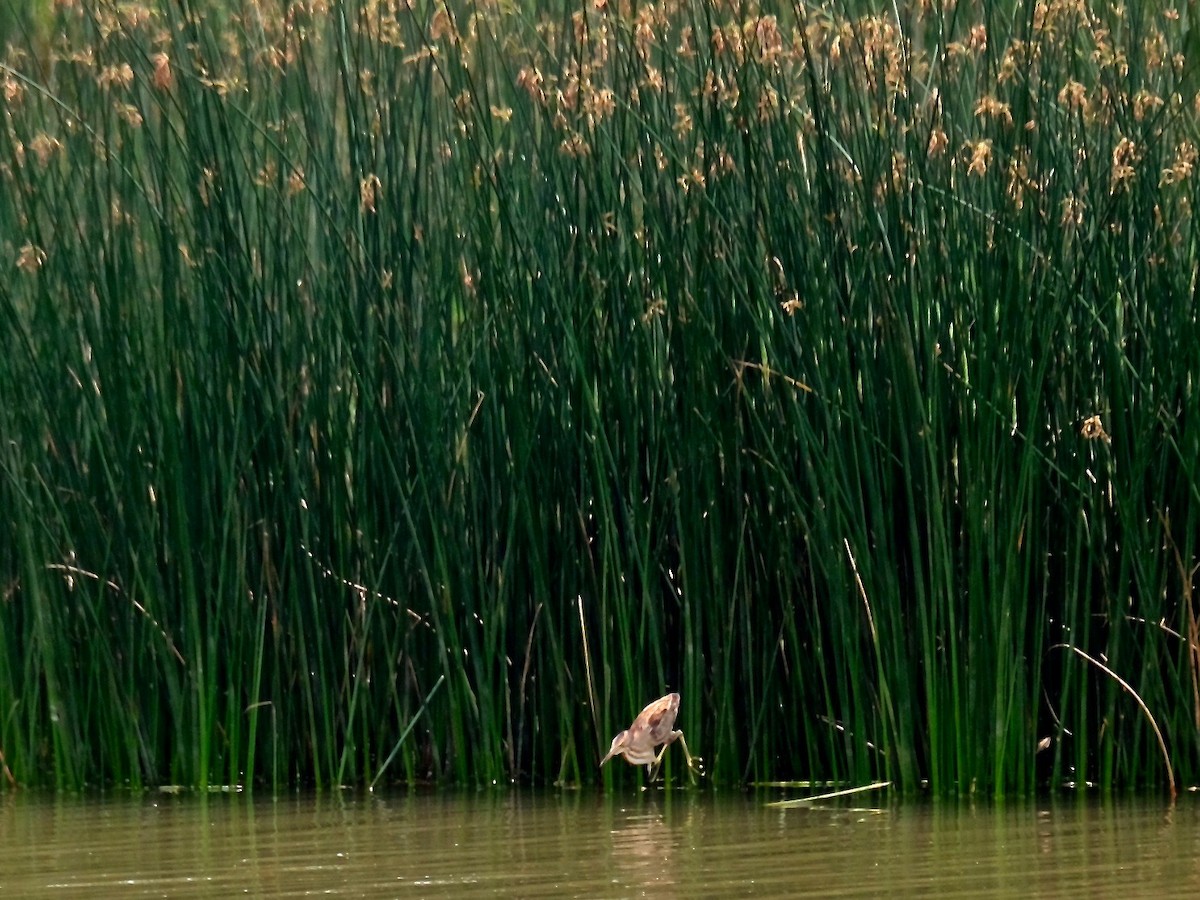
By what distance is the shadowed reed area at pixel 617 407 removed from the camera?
4.11m

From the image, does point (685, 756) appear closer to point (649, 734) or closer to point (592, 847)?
point (649, 734)

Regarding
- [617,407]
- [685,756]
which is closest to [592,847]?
[685,756]

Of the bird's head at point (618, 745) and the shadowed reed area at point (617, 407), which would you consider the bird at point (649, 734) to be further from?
the shadowed reed area at point (617, 407)

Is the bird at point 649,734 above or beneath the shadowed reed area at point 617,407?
beneath

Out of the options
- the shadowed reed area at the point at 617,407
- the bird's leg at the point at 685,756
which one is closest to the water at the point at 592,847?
the bird's leg at the point at 685,756

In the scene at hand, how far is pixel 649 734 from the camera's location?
415cm

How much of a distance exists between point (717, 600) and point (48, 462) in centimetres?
174

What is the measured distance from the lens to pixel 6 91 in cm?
461

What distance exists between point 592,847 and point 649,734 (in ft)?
1.51

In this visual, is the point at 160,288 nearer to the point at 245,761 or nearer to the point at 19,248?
the point at 19,248

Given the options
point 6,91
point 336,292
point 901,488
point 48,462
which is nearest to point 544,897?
point 901,488

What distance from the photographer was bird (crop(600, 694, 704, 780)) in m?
4.13

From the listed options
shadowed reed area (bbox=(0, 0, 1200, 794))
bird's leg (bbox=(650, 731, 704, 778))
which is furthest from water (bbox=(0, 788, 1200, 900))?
shadowed reed area (bbox=(0, 0, 1200, 794))

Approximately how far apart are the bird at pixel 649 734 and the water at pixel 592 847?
4.9 inches
